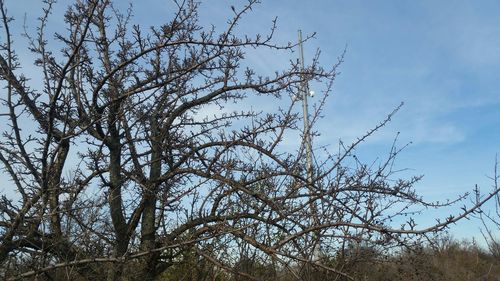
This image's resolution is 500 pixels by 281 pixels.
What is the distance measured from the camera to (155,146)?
5.71 m

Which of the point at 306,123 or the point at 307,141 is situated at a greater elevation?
the point at 306,123

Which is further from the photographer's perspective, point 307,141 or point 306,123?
point 306,123

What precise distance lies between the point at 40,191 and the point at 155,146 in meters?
2.02

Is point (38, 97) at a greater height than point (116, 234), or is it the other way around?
point (38, 97)

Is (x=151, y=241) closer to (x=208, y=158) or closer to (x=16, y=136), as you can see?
(x=208, y=158)

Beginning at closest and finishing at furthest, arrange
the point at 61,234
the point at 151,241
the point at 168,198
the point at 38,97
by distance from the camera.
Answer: the point at 38,97 → the point at 61,234 → the point at 168,198 → the point at 151,241

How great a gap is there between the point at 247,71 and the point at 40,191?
2615 mm

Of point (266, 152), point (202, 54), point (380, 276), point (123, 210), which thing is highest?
point (202, 54)

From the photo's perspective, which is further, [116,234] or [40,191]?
[116,234]

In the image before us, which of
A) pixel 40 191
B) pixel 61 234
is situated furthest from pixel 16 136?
pixel 61 234

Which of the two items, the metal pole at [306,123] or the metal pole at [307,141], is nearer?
the metal pole at [307,141]

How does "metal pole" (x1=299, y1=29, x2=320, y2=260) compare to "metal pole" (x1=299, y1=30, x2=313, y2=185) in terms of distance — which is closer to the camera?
"metal pole" (x1=299, y1=29, x2=320, y2=260)

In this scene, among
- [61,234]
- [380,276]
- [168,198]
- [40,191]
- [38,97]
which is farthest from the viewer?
[380,276]

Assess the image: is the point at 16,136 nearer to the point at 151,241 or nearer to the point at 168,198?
the point at 168,198
